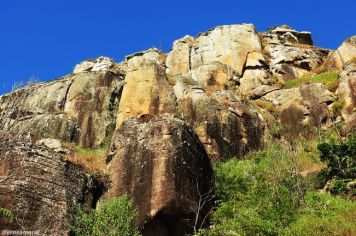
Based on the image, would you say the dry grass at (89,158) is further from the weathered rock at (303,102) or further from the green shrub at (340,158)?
the weathered rock at (303,102)

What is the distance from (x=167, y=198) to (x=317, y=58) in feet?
107

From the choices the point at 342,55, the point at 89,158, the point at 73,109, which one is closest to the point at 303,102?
the point at 342,55

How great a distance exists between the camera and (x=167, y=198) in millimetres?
21422

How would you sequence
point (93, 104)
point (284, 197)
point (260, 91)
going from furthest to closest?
point (260, 91), point (93, 104), point (284, 197)

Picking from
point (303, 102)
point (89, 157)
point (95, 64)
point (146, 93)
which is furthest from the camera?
point (95, 64)

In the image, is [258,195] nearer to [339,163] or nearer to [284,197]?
[284,197]

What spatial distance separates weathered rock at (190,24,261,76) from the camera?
1858 inches

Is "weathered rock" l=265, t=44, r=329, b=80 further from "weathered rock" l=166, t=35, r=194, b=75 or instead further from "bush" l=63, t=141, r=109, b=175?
"bush" l=63, t=141, r=109, b=175

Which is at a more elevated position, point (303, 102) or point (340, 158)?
point (303, 102)

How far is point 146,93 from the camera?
35.8 metres

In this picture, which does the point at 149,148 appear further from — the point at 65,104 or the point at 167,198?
the point at 65,104

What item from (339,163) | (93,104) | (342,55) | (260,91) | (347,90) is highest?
(342,55)

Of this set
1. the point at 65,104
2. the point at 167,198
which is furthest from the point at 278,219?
the point at 65,104

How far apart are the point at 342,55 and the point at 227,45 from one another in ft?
32.2
